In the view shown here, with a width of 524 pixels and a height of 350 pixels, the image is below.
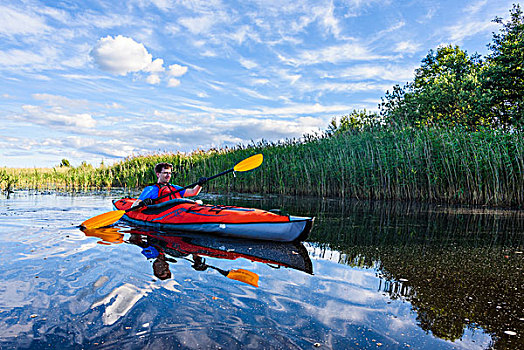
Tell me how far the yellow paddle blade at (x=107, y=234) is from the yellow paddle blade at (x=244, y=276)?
Result: 6.95 ft

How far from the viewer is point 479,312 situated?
2.56 meters

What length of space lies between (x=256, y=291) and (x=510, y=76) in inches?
621

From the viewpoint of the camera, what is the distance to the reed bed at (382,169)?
9.39 m

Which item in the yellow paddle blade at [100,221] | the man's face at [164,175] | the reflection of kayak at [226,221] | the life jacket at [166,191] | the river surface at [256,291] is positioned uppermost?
the man's face at [164,175]

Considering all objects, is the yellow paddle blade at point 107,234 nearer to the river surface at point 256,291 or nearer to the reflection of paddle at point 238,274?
the river surface at point 256,291

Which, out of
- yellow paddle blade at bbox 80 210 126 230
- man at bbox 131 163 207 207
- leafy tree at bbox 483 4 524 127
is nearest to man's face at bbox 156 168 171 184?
man at bbox 131 163 207 207

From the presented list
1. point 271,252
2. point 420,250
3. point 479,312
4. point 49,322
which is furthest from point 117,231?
point 479,312

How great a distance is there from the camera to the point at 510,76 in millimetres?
14117

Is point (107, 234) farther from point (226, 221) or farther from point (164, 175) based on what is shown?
point (226, 221)

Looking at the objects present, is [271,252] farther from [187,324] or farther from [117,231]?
[117,231]

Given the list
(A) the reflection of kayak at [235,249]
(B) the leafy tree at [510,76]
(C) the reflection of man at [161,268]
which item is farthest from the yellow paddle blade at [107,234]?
(B) the leafy tree at [510,76]

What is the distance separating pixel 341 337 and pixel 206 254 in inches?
89.2

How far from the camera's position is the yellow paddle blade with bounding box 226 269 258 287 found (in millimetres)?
3104

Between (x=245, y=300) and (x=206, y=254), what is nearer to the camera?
(x=245, y=300)
